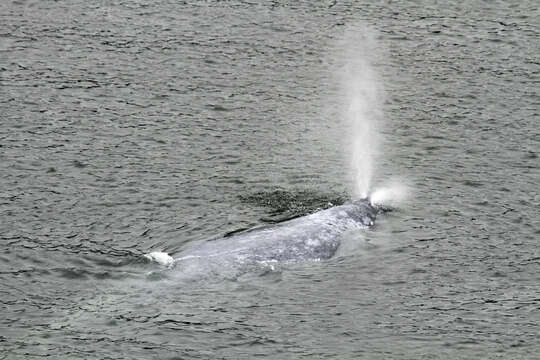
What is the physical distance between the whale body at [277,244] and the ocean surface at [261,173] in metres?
0.28

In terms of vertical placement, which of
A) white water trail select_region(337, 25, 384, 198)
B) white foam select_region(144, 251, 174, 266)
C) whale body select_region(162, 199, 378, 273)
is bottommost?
white foam select_region(144, 251, 174, 266)

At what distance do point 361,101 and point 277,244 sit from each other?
369 inches

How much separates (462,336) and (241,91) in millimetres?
12432

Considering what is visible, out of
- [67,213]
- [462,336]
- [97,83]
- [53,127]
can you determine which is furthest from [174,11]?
[462,336]

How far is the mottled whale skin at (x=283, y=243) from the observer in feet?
63.4

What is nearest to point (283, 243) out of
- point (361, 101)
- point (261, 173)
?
point (261, 173)

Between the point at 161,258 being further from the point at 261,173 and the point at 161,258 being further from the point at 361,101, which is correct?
the point at 361,101

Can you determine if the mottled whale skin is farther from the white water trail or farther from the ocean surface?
the white water trail

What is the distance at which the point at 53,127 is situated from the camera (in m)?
25.5

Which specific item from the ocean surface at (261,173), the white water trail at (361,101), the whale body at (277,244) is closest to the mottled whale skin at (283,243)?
the whale body at (277,244)

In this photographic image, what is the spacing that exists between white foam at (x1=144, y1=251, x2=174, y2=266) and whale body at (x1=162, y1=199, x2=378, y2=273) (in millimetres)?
105

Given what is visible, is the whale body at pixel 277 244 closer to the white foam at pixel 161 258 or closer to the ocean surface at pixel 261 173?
the white foam at pixel 161 258

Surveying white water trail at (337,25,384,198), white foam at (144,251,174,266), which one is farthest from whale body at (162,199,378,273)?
white water trail at (337,25,384,198)

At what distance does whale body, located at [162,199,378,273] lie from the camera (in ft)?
62.9
